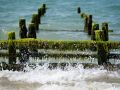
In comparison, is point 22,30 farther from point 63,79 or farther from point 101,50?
point 101,50

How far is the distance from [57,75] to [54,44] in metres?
1.13

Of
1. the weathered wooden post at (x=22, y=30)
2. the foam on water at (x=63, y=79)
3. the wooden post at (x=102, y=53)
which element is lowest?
the foam on water at (x=63, y=79)

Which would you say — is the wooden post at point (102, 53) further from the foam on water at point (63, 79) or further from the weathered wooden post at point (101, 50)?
the foam on water at point (63, 79)

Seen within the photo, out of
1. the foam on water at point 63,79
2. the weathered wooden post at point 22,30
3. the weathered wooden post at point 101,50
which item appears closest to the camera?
the foam on water at point 63,79

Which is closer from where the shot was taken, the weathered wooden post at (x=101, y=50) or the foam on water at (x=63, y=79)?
the foam on water at (x=63, y=79)

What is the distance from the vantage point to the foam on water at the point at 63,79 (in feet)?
36.6

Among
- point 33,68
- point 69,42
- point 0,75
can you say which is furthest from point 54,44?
point 0,75

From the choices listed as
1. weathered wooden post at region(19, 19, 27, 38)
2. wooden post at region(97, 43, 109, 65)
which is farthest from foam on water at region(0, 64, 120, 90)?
weathered wooden post at region(19, 19, 27, 38)

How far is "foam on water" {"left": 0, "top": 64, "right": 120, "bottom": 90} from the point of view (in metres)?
11.2

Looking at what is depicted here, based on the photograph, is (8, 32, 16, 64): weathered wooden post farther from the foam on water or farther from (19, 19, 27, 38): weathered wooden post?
(19, 19, 27, 38): weathered wooden post

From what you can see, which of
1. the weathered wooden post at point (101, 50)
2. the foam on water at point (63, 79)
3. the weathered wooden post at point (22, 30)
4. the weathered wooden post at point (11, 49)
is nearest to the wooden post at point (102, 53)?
the weathered wooden post at point (101, 50)

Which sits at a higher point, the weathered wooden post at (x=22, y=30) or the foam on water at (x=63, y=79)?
the weathered wooden post at (x=22, y=30)

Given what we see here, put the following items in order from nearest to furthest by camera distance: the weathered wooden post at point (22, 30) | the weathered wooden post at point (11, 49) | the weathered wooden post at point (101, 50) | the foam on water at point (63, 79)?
the foam on water at point (63, 79) → the weathered wooden post at point (101, 50) → the weathered wooden post at point (11, 49) → the weathered wooden post at point (22, 30)

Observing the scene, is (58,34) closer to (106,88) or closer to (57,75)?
(57,75)
